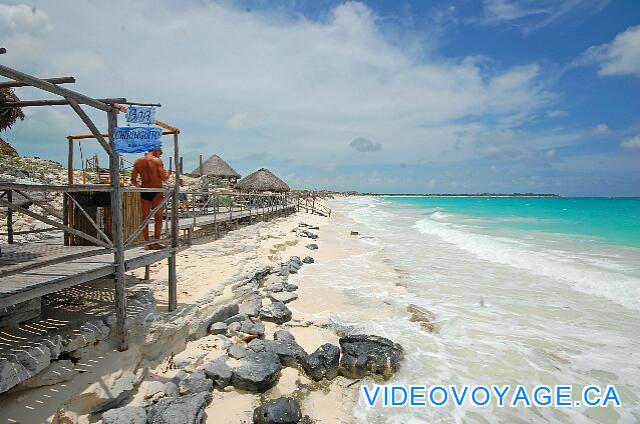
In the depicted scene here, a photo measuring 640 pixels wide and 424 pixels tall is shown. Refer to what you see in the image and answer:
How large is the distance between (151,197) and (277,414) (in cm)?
453

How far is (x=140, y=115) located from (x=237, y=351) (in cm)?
375

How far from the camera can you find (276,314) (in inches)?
259

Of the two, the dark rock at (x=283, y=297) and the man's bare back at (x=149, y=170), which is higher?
the man's bare back at (x=149, y=170)

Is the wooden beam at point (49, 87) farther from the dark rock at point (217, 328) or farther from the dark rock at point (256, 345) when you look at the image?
the dark rock at point (256, 345)

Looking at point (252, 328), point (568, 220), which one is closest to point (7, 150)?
point (252, 328)

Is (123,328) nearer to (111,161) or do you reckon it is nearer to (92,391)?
(92,391)

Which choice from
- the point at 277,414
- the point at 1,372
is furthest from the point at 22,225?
the point at 277,414

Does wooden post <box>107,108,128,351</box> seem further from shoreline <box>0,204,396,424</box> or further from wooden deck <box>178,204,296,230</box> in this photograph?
wooden deck <box>178,204,296,230</box>

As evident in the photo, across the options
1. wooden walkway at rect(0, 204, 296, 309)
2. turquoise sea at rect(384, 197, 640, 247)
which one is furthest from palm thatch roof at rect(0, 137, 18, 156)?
turquoise sea at rect(384, 197, 640, 247)

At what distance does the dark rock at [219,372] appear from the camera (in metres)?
4.46

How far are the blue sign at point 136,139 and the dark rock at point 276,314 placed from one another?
378 centimetres

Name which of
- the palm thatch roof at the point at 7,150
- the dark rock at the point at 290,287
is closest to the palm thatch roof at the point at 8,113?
the dark rock at the point at 290,287

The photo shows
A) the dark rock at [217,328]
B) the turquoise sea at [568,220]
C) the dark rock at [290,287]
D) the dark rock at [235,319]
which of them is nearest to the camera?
the dark rock at [217,328]

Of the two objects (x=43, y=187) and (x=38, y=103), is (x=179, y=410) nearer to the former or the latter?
(x=43, y=187)
